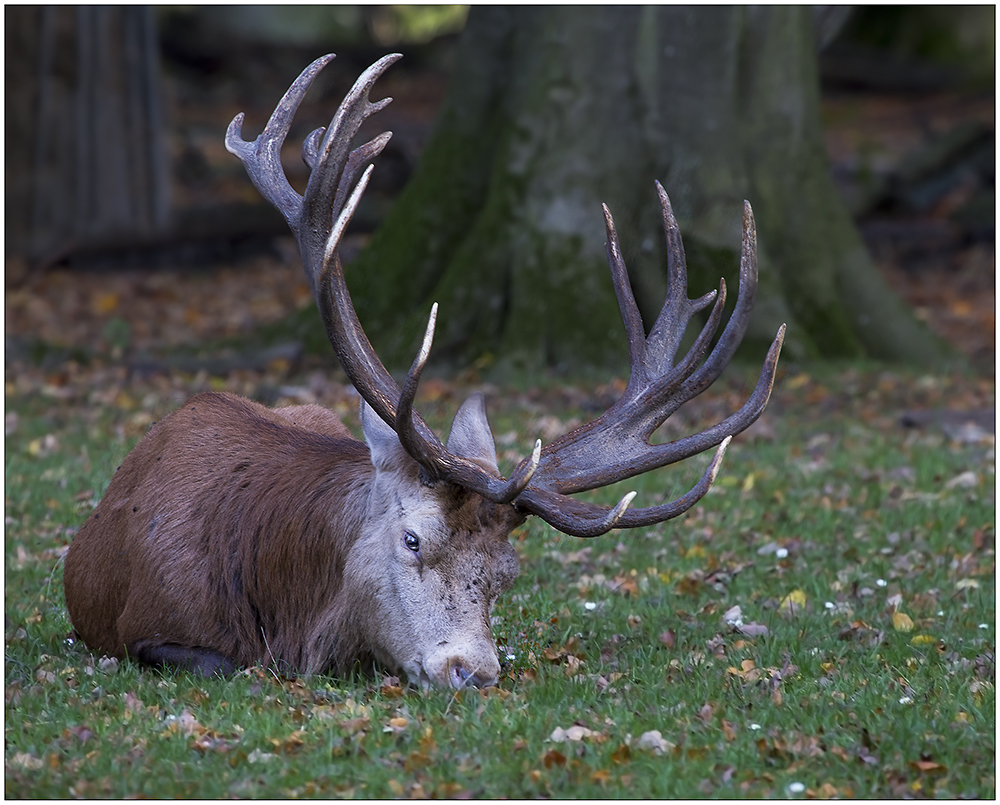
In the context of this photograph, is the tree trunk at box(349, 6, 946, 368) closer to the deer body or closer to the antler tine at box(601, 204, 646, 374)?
the antler tine at box(601, 204, 646, 374)

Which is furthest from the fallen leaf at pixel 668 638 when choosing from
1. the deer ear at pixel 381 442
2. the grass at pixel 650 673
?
the deer ear at pixel 381 442

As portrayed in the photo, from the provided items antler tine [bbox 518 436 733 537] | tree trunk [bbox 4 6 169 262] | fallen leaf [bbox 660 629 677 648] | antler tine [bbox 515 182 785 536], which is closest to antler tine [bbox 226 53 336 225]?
antler tine [bbox 515 182 785 536]

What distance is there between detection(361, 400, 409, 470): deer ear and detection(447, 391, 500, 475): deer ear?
21cm

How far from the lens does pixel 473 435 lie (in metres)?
5.26

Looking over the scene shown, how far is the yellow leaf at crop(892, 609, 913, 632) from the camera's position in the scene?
233 inches

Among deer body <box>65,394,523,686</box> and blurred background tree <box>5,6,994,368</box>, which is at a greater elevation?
blurred background tree <box>5,6,994,368</box>

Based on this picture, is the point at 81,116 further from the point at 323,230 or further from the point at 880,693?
the point at 880,693

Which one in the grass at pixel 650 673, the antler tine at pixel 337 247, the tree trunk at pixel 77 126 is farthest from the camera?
the tree trunk at pixel 77 126

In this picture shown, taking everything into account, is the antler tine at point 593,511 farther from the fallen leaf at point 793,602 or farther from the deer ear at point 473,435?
the fallen leaf at point 793,602

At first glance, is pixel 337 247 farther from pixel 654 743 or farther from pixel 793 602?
pixel 793 602

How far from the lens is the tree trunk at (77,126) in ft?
54.9

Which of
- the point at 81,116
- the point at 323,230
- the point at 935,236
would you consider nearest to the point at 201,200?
the point at 81,116

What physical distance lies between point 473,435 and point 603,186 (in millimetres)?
6059

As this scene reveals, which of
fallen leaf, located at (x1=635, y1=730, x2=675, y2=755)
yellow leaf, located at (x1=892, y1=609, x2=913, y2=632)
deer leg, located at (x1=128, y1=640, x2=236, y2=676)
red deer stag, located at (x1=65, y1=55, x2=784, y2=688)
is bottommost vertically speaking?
deer leg, located at (x1=128, y1=640, x2=236, y2=676)
